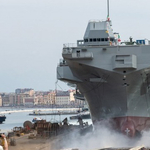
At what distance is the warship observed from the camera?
17641 mm

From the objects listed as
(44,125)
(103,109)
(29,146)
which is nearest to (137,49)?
(103,109)

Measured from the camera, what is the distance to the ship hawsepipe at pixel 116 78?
1764 centimetres

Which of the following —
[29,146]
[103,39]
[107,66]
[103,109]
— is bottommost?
[29,146]

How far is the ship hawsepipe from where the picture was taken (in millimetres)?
17641

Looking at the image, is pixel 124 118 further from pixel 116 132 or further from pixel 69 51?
pixel 69 51

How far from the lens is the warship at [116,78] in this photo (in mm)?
17641

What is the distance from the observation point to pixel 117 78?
18094 mm

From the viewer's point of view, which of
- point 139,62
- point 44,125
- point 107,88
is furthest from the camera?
point 44,125

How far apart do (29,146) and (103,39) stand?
6.80 meters

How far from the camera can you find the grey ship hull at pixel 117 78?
17609 mm

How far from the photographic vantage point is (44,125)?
84.8 ft

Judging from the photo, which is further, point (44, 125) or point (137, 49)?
point (44, 125)

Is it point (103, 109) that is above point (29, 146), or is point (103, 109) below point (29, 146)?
above

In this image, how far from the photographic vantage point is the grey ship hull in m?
17.6
